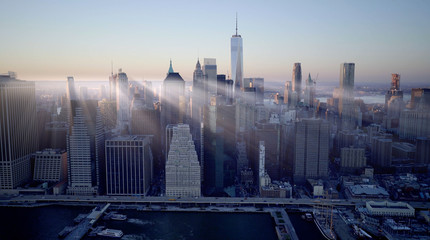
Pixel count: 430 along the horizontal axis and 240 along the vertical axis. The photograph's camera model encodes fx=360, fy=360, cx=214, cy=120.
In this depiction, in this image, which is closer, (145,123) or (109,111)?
(145,123)

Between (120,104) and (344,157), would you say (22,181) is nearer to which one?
(120,104)

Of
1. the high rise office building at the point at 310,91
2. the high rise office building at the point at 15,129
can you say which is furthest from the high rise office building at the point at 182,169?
the high rise office building at the point at 310,91

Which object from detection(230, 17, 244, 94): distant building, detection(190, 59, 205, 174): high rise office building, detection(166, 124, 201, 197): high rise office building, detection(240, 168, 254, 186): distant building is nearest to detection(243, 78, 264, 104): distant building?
detection(230, 17, 244, 94): distant building

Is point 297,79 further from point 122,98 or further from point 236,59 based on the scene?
point 122,98

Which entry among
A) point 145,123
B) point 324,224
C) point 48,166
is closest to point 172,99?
point 145,123

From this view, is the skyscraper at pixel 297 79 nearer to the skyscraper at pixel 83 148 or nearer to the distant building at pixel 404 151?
the distant building at pixel 404 151

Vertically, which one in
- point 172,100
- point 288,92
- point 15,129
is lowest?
point 15,129

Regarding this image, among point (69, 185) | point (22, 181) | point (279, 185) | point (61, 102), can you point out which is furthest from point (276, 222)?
point (61, 102)
